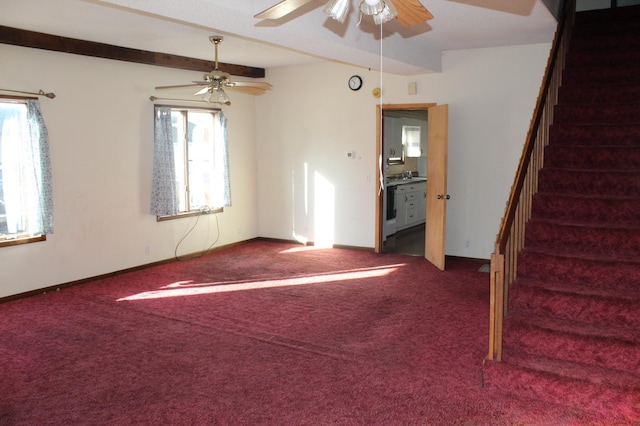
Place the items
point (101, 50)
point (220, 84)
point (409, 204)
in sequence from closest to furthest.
Result: point (220, 84)
point (101, 50)
point (409, 204)

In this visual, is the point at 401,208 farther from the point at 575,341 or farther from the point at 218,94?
the point at 575,341

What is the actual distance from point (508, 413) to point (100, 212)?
506 centimetres

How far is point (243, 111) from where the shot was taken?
8.48m

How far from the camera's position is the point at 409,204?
943 centimetres

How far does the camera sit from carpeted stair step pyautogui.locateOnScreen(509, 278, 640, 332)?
12.0ft

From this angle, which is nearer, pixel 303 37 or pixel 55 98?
pixel 303 37

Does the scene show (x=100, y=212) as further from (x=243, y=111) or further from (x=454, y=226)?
(x=454, y=226)

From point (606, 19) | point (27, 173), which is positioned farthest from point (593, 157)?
point (27, 173)

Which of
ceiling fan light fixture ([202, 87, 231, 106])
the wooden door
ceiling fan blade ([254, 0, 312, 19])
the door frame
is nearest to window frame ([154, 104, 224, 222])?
ceiling fan light fixture ([202, 87, 231, 106])

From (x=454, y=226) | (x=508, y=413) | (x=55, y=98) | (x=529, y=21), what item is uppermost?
(x=529, y=21)

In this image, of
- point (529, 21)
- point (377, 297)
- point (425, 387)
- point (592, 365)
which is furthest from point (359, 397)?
point (529, 21)

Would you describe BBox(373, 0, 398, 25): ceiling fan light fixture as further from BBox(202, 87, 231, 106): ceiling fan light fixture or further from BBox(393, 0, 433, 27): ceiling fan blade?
BBox(202, 87, 231, 106): ceiling fan light fixture

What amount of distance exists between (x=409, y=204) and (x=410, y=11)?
6.86 meters

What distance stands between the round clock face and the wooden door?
3.85 ft
